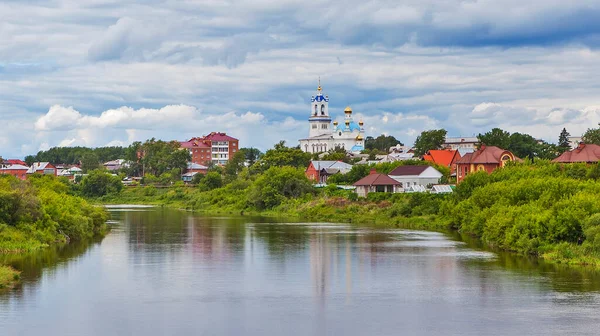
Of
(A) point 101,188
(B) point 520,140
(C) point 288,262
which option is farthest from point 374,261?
(A) point 101,188

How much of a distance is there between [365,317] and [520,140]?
64.3 m

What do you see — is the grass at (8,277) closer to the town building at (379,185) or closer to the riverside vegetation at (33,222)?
the riverside vegetation at (33,222)

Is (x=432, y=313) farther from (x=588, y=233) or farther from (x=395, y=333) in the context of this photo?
(x=588, y=233)

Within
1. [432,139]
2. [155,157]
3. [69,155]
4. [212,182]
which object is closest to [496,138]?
[432,139]

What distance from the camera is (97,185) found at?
334 ft

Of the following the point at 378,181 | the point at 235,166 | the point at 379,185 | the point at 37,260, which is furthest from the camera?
the point at 235,166

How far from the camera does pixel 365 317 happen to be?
24031 millimetres

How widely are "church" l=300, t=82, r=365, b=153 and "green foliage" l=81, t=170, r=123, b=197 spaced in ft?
129

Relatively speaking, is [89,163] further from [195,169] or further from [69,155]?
[69,155]

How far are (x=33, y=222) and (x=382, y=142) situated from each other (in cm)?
12376

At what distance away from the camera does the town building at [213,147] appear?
152125 mm

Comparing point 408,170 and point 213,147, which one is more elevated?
point 213,147

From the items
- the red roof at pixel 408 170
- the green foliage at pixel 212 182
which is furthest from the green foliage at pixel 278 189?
the green foliage at pixel 212 182

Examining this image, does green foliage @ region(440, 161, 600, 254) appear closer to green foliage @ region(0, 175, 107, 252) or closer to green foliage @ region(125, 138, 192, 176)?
green foliage @ region(0, 175, 107, 252)
